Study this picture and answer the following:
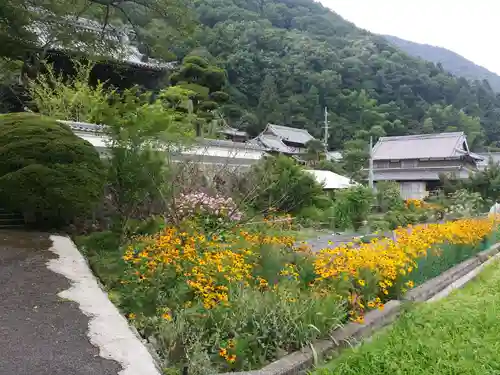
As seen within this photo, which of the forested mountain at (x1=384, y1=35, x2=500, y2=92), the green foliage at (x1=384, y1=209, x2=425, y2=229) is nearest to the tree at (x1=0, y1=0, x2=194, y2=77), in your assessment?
the green foliage at (x1=384, y1=209, x2=425, y2=229)

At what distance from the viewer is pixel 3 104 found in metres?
16.3

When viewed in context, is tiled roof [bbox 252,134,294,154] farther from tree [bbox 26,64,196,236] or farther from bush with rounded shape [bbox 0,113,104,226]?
bush with rounded shape [bbox 0,113,104,226]

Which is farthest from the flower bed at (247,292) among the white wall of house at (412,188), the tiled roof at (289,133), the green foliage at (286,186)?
the tiled roof at (289,133)

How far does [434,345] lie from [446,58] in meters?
114

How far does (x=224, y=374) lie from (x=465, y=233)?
6.11 metres

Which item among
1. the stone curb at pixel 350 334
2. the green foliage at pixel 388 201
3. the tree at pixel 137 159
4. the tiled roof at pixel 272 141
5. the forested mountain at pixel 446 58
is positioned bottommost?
the green foliage at pixel 388 201

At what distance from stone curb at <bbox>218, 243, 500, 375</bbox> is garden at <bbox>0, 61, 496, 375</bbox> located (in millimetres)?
93

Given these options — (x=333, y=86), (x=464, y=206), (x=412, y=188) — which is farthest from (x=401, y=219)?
(x=333, y=86)

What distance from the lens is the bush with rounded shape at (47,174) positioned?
7.32m

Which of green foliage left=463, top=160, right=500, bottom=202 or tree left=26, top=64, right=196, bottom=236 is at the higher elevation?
tree left=26, top=64, right=196, bottom=236

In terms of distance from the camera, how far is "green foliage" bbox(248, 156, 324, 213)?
40.4 feet

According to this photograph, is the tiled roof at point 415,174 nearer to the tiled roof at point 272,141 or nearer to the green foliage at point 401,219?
the tiled roof at point 272,141

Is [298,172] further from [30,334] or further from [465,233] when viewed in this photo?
[30,334]

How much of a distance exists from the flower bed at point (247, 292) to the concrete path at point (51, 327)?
11.1 inches
